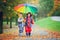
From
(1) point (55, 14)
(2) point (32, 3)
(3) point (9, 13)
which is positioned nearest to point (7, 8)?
(3) point (9, 13)

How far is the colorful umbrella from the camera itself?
3.07 meters

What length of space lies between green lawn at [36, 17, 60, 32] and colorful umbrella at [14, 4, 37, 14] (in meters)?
0.12

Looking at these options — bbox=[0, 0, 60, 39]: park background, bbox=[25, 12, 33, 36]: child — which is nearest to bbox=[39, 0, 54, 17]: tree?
bbox=[0, 0, 60, 39]: park background

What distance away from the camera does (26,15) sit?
10.1ft

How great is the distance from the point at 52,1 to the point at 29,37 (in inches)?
15.4

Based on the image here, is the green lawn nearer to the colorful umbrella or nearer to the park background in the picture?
the park background

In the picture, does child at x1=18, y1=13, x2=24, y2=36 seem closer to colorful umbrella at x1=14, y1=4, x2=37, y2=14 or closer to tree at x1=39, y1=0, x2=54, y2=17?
colorful umbrella at x1=14, y1=4, x2=37, y2=14

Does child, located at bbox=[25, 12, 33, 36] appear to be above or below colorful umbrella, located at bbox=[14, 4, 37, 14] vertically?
below

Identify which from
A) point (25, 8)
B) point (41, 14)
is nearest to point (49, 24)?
point (41, 14)

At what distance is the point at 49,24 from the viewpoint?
3.07 meters

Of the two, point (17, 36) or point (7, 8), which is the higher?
point (7, 8)

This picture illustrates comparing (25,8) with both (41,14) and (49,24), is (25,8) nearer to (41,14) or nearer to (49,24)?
(41,14)

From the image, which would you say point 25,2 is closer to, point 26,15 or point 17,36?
point 26,15

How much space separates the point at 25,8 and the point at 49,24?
265 millimetres
